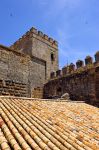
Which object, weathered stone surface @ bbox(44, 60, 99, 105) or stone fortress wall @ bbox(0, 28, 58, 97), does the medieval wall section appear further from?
weathered stone surface @ bbox(44, 60, 99, 105)

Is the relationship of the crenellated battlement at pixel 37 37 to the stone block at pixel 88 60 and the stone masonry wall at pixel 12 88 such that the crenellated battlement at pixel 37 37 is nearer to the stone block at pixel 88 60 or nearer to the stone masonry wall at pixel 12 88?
the stone block at pixel 88 60

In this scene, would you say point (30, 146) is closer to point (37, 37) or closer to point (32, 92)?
point (32, 92)

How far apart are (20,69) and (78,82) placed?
13.9ft

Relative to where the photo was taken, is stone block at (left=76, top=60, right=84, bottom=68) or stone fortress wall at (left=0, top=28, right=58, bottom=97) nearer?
stone fortress wall at (left=0, top=28, right=58, bottom=97)

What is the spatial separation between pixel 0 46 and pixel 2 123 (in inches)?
379

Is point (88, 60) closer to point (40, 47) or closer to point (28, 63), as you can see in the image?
point (28, 63)

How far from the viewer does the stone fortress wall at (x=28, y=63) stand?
1409 cm

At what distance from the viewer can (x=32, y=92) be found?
53.5 ft

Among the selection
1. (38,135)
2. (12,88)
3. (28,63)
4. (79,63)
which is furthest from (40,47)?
(38,135)

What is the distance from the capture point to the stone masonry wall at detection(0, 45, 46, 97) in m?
14.1

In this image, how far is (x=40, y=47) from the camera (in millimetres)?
21406

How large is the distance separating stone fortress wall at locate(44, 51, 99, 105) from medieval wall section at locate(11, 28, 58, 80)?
1795 mm

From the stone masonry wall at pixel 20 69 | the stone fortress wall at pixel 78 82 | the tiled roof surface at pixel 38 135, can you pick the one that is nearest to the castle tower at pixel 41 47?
the stone fortress wall at pixel 78 82

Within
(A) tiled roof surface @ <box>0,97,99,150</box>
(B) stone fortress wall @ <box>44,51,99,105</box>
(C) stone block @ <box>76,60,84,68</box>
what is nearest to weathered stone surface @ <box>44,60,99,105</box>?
(B) stone fortress wall @ <box>44,51,99,105</box>
